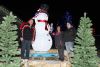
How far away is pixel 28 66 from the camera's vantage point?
38.3 feet

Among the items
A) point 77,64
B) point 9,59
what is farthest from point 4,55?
point 77,64

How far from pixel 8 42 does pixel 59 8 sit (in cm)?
1590

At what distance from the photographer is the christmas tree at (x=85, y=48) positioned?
33.5ft

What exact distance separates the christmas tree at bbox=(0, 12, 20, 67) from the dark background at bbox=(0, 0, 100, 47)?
587 inches

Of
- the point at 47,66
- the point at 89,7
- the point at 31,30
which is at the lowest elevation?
the point at 47,66

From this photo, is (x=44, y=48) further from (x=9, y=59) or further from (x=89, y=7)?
(x=89, y=7)

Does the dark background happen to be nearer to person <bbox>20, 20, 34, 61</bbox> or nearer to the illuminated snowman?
the illuminated snowman

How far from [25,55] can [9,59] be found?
265 centimetres

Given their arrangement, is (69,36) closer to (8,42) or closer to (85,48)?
(85,48)

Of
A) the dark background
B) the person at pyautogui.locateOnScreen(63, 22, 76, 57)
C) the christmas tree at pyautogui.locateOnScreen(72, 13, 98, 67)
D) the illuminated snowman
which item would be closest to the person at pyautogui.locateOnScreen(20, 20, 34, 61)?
the illuminated snowman

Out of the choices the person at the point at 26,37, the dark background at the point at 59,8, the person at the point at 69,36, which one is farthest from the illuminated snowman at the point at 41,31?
the dark background at the point at 59,8

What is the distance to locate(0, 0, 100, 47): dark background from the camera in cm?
2458

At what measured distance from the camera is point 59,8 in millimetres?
25047

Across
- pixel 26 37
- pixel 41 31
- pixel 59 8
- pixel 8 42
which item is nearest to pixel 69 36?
pixel 41 31
